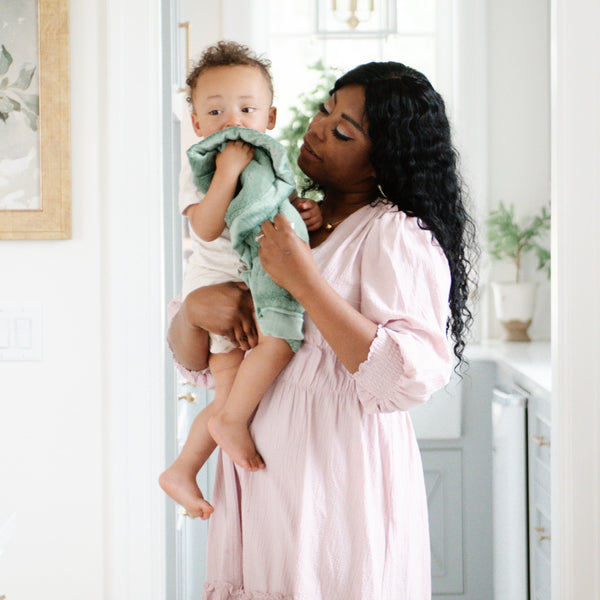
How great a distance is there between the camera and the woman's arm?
3.67 ft

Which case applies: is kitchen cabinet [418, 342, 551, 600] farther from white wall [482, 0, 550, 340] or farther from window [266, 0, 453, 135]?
window [266, 0, 453, 135]

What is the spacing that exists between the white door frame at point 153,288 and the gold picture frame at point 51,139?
83 mm

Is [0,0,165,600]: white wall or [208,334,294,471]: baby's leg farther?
[0,0,165,600]: white wall

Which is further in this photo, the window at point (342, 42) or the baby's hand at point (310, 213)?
the window at point (342, 42)

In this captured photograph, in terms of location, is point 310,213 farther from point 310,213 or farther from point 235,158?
point 235,158

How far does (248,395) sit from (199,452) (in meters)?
0.24

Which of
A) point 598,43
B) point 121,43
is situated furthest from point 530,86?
point 121,43

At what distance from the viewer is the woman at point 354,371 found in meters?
1.16

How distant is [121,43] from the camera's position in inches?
64.1

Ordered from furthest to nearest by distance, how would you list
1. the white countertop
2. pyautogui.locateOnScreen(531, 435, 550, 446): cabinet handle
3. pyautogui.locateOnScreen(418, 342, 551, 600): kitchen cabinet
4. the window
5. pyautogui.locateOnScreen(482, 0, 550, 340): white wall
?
the window → pyautogui.locateOnScreen(482, 0, 550, 340): white wall → pyautogui.locateOnScreen(418, 342, 551, 600): kitchen cabinet → the white countertop → pyautogui.locateOnScreen(531, 435, 550, 446): cabinet handle

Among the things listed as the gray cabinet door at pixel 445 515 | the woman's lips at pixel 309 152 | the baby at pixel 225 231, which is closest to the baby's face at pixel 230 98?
the baby at pixel 225 231

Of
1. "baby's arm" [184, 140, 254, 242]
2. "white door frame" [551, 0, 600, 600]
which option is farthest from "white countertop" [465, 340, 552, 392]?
"baby's arm" [184, 140, 254, 242]

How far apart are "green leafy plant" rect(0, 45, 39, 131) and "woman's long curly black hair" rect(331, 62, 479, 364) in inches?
27.8

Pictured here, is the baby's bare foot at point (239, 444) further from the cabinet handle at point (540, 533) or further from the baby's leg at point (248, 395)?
the cabinet handle at point (540, 533)
